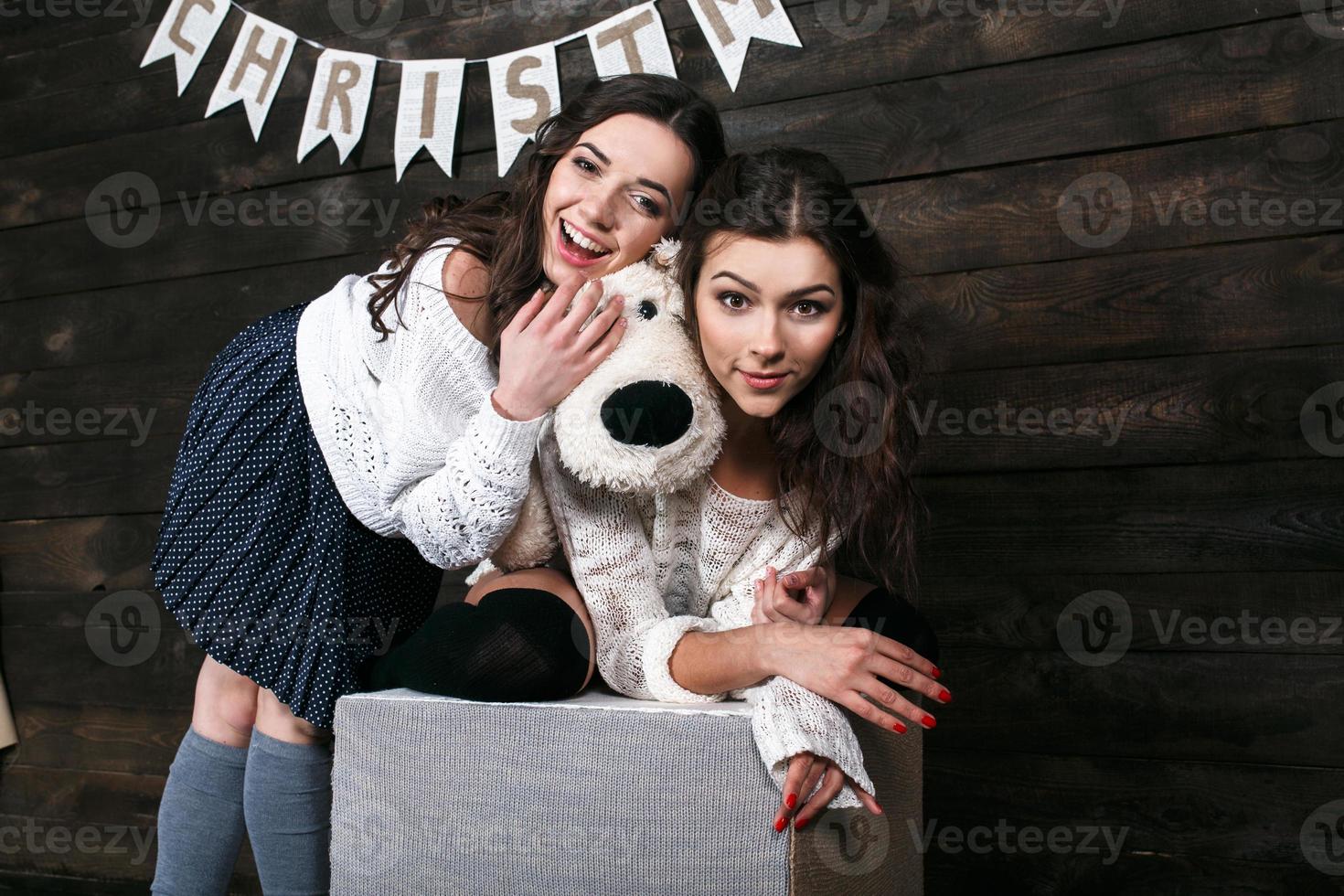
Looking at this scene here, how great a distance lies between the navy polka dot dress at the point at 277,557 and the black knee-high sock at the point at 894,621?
0.52 m

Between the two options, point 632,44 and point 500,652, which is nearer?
point 500,652

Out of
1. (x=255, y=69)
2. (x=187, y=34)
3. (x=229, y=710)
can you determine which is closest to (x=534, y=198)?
(x=229, y=710)

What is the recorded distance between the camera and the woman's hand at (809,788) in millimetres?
955

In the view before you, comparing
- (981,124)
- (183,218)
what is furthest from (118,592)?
(981,124)

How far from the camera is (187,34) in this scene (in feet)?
6.98

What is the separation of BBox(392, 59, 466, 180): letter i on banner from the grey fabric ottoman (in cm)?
111

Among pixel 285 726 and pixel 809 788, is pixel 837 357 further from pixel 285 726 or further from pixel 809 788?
pixel 285 726

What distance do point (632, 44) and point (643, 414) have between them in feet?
3.13

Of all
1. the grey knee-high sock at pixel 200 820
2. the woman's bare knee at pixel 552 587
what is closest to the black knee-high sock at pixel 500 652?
the woman's bare knee at pixel 552 587

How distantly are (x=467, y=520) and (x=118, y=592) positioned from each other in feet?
4.54

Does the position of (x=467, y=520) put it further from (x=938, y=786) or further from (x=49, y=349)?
(x=49, y=349)

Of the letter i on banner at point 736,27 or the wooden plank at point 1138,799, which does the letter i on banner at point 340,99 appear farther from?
the wooden plank at point 1138,799

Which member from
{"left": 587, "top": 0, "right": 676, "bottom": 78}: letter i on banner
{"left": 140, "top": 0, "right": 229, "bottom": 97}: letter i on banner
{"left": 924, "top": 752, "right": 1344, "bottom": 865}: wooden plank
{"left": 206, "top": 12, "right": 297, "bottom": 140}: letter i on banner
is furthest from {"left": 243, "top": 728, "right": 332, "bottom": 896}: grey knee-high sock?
{"left": 140, "top": 0, "right": 229, "bottom": 97}: letter i on banner

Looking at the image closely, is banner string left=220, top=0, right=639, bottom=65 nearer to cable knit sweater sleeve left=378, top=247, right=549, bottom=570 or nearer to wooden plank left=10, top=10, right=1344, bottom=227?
wooden plank left=10, top=10, right=1344, bottom=227
